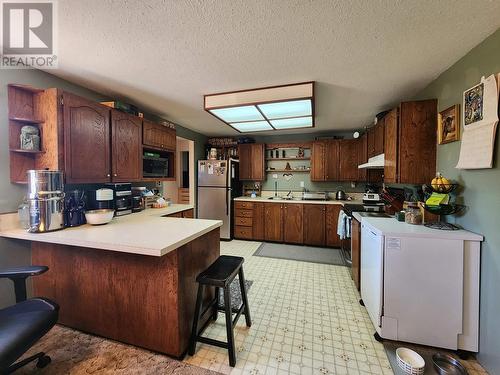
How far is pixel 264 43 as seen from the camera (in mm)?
1545

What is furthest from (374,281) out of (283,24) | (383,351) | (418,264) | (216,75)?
(216,75)

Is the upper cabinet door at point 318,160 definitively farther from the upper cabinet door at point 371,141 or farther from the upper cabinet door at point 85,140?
the upper cabinet door at point 85,140

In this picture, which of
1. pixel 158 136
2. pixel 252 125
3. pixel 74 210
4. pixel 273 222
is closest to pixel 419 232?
pixel 252 125

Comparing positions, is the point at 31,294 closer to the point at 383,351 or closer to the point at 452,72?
the point at 383,351

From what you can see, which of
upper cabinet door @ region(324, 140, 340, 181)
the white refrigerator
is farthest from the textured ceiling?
the white refrigerator

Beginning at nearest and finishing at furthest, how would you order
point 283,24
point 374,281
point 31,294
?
point 283,24
point 374,281
point 31,294

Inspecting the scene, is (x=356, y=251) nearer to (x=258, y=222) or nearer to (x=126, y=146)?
(x=258, y=222)

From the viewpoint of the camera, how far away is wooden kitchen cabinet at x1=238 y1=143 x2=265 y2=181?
181 inches

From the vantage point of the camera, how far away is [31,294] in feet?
6.36

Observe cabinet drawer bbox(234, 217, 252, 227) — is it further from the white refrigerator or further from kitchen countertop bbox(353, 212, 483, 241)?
kitchen countertop bbox(353, 212, 483, 241)

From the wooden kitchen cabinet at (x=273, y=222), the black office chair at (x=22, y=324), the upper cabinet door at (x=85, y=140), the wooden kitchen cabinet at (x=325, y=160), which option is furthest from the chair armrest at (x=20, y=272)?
the wooden kitchen cabinet at (x=325, y=160)

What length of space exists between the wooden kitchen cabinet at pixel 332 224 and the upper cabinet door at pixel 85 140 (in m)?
3.50

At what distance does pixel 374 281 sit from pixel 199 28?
238cm

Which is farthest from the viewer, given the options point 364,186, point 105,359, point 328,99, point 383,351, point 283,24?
point 364,186
